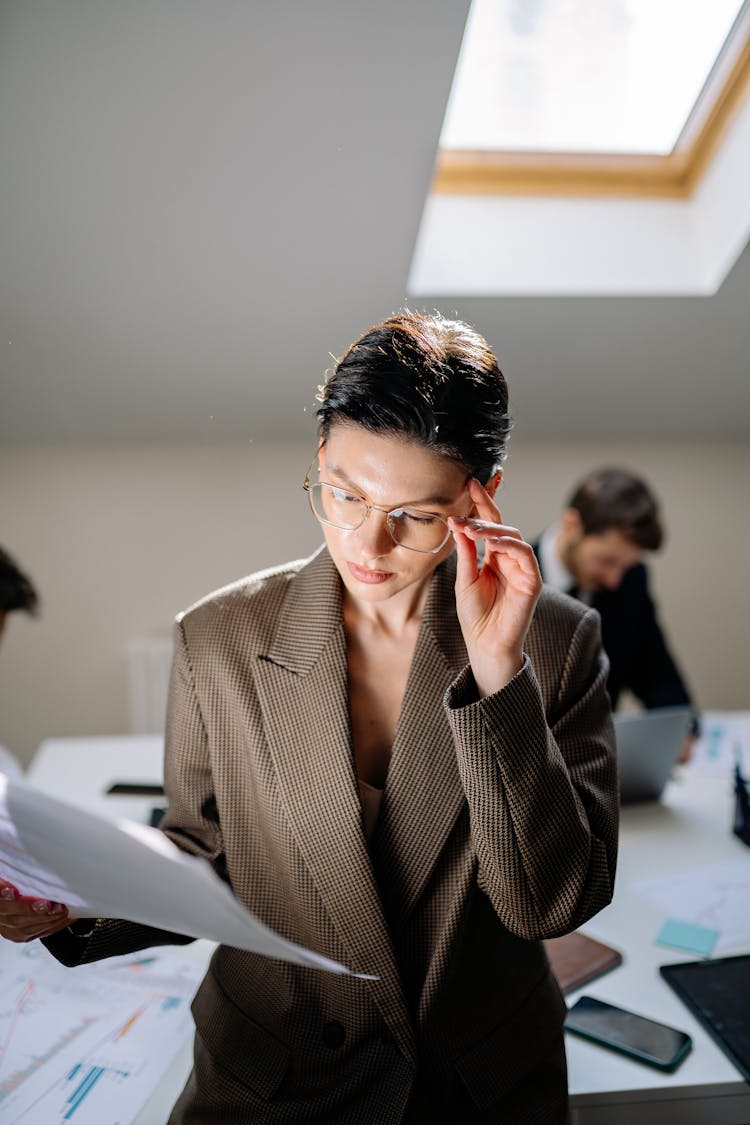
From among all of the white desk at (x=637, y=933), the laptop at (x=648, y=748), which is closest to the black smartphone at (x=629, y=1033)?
the white desk at (x=637, y=933)

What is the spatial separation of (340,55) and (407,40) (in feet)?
0.40

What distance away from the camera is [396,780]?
3.54ft

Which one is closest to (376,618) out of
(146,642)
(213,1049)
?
(213,1049)

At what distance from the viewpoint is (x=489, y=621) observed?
3.30 ft

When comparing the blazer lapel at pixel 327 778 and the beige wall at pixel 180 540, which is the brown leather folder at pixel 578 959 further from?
the beige wall at pixel 180 540

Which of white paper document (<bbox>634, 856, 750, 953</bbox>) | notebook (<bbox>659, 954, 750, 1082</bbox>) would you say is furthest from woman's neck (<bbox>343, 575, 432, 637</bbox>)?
white paper document (<bbox>634, 856, 750, 953</bbox>)

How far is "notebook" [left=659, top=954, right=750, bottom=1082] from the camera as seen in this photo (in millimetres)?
1288

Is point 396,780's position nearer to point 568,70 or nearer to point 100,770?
point 100,770

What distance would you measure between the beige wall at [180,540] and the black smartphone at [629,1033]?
0.74m

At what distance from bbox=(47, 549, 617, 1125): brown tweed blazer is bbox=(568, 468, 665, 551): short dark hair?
1301 mm

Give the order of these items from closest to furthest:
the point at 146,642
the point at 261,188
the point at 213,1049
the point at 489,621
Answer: the point at 489,621, the point at 213,1049, the point at 261,188, the point at 146,642

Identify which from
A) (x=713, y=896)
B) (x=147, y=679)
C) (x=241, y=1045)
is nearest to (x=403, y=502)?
(x=241, y=1045)

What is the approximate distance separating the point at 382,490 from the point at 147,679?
187cm

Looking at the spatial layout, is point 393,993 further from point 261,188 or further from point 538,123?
point 538,123
